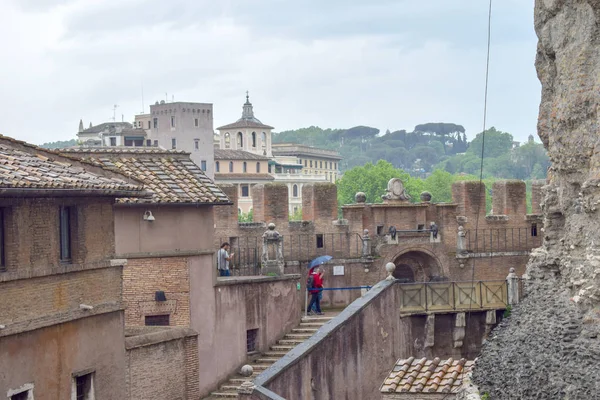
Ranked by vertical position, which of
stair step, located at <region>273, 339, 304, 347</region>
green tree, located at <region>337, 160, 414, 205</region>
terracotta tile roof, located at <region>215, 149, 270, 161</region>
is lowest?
stair step, located at <region>273, 339, 304, 347</region>

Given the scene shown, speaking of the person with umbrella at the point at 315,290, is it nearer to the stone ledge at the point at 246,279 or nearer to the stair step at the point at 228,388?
the stone ledge at the point at 246,279

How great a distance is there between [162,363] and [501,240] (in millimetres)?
18195

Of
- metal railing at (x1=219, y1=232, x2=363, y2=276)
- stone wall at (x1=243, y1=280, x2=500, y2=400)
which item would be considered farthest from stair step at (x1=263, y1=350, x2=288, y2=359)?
metal railing at (x1=219, y1=232, x2=363, y2=276)

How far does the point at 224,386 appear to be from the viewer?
2439 cm

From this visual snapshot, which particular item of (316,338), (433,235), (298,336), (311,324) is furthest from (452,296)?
(316,338)

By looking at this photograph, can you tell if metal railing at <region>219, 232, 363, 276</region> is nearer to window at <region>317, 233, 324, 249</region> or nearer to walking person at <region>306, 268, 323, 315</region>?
window at <region>317, 233, 324, 249</region>

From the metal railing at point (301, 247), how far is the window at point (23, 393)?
16.6 meters

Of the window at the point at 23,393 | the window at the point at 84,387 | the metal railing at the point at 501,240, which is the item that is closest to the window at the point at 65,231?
the window at the point at 84,387

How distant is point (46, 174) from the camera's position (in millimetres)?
17469

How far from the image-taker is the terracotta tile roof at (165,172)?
942 inches

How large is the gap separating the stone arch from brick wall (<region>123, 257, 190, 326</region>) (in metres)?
14.2

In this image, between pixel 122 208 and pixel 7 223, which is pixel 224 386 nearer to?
pixel 122 208

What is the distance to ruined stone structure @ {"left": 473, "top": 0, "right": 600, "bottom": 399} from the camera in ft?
57.6

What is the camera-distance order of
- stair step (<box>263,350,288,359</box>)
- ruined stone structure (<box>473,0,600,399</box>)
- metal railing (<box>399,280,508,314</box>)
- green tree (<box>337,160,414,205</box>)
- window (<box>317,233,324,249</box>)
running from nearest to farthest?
1. ruined stone structure (<box>473,0,600,399</box>)
2. stair step (<box>263,350,288,359</box>)
3. metal railing (<box>399,280,508,314</box>)
4. window (<box>317,233,324,249</box>)
5. green tree (<box>337,160,414,205</box>)
